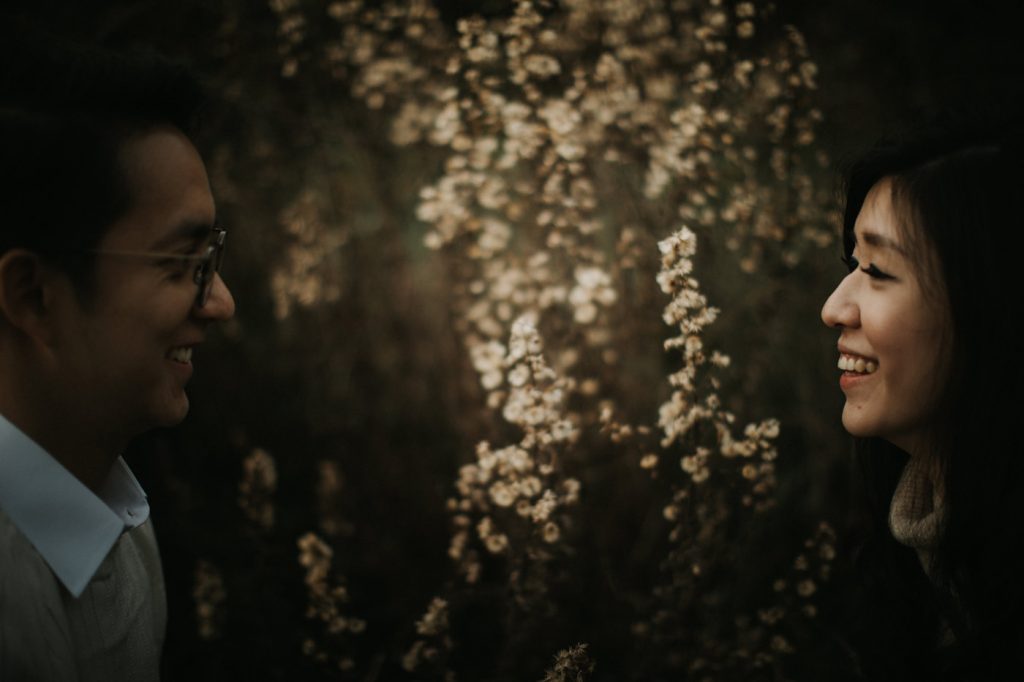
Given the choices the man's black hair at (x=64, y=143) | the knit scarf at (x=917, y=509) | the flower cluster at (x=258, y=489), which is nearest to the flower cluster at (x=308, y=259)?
the flower cluster at (x=258, y=489)

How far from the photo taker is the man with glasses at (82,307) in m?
1.07

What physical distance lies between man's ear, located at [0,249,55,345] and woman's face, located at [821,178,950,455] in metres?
1.34

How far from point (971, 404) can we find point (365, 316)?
218 centimetres

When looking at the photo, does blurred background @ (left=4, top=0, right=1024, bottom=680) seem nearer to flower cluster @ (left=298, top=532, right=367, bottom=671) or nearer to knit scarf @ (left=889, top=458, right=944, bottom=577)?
flower cluster @ (left=298, top=532, right=367, bottom=671)

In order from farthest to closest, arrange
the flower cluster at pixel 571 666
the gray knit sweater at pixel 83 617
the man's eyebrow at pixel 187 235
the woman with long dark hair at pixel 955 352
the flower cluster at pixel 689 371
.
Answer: the flower cluster at pixel 689 371 < the flower cluster at pixel 571 666 < the woman with long dark hair at pixel 955 352 < the man's eyebrow at pixel 187 235 < the gray knit sweater at pixel 83 617

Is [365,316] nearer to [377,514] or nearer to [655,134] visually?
[377,514]

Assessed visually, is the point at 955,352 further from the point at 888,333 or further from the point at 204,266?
the point at 204,266

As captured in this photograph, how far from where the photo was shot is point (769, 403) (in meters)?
2.72

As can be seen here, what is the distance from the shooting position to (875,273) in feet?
4.47

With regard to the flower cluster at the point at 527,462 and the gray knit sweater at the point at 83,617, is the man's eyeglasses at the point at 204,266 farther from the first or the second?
the flower cluster at the point at 527,462

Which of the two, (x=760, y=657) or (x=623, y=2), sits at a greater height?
(x=623, y=2)

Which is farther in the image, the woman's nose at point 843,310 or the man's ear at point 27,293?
the woman's nose at point 843,310

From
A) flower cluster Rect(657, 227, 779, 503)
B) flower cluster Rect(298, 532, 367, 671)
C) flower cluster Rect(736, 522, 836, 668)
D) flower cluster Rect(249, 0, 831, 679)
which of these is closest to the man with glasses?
flower cluster Rect(298, 532, 367, 671)

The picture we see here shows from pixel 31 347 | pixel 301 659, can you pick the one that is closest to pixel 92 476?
pixel 31 347
